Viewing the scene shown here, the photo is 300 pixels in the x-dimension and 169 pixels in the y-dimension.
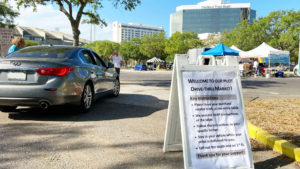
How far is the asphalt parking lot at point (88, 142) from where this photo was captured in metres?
2.90

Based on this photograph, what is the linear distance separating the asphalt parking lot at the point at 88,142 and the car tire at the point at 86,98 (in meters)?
0.14

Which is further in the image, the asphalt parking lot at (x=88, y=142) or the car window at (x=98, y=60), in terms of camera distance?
the car window at (x=98, y=60)

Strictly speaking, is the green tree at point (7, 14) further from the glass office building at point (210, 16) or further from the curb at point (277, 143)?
the glass office building at point (210, 16)

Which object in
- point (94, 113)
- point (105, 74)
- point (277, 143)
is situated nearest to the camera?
point (277, 143)

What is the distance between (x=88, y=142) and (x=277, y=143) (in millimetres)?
2552

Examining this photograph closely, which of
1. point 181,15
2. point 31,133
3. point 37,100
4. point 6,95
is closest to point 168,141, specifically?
point 31,133

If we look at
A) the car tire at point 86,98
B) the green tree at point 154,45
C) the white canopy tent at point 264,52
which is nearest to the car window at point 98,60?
the car tire at point 86,98

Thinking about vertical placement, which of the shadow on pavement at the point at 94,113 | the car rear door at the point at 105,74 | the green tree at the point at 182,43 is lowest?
the shadow on pavement at the point at 94,113

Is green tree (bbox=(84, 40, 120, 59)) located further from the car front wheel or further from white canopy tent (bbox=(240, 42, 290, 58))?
the car front wheel

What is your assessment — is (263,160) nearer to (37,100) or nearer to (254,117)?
(254,117)

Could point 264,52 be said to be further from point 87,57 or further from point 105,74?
point 87,57

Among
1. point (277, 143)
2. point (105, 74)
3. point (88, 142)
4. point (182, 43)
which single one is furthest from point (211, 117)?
point (182, 43)

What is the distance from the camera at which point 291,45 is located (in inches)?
1671

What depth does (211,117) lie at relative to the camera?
8.94 feet
